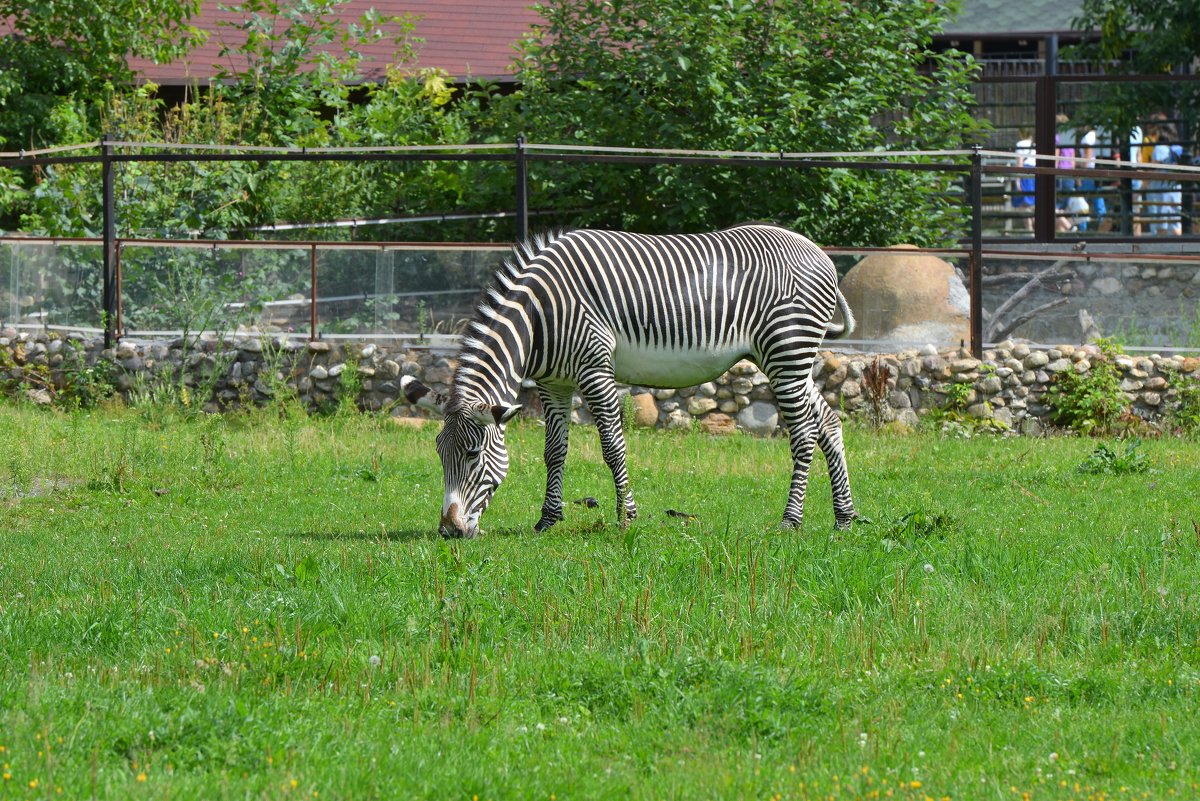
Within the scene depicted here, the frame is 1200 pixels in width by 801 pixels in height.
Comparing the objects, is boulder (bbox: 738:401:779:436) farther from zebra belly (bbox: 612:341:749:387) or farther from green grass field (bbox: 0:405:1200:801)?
zebra belly (bbox: 612:341:749:387)

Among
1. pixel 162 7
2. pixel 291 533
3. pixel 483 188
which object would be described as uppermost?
pixel 162 7

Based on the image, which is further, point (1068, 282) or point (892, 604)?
point (1068, 282)

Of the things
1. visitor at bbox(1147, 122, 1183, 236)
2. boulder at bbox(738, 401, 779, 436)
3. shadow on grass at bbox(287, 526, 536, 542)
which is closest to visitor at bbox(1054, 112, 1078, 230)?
visitor at bbox(1147, 122, 1183, 236)

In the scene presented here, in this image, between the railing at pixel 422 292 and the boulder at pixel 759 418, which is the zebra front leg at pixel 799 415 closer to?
the boulder at pixel 759 418

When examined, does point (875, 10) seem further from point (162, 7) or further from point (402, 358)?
point (162, 7)

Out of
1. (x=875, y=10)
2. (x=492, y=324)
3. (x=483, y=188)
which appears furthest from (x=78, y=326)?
(x=875, y=10)

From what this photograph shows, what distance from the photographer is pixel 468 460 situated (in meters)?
9.69

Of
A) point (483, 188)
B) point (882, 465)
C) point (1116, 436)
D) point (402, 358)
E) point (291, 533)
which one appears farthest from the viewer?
point (483, 188)

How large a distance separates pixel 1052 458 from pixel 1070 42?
63.0 ft

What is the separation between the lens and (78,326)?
56.2ft

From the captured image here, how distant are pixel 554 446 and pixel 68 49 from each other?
1566cm

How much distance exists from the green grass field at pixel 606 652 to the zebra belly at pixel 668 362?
1.02 meters

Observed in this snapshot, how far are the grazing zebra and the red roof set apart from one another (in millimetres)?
14766

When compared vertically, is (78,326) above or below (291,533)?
above
